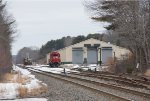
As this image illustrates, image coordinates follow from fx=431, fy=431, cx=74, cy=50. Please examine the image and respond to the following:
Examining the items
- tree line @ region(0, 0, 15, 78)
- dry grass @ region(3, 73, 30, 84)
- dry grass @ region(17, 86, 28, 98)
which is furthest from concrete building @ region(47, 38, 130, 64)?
dry grass @ region(17, 86, 28, 98)

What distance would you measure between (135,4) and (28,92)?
91.9ft

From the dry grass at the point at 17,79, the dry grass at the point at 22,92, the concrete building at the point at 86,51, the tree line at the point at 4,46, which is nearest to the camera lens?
the dry grass at the point at 22,92

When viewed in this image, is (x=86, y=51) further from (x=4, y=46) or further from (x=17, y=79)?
(x=17, y=79)

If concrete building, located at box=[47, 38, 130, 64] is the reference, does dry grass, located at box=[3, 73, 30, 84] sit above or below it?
below

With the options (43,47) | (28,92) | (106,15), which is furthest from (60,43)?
(28,92)

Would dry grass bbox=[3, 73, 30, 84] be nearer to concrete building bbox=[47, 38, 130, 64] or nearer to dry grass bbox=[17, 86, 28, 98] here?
dry grass bbox=[17, 86, 28, 98]

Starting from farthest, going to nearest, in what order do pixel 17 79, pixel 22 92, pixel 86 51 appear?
pixel 86 51 < pixel 17 79 < pixel 22 92

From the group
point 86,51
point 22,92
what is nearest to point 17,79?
point 22,92

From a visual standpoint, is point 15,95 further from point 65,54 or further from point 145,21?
point 65,54

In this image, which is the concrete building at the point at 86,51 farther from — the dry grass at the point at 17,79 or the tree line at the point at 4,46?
the dry grass at the point at 17,79

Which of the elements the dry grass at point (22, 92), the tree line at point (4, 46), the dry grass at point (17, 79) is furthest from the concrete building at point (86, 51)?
the dry grass at point (22, 92)

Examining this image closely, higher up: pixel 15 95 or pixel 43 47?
pixel 43 47

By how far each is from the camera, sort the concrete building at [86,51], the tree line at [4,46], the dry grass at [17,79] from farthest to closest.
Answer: the concrete building at [86,51] < the tree line at [4,46] < the dry grass at [17,79]

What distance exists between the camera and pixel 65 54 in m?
112
